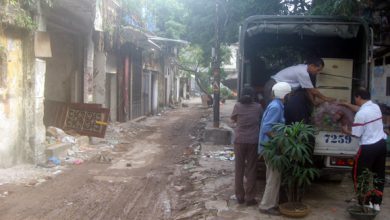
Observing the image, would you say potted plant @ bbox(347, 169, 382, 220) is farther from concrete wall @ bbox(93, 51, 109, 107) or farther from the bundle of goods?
concrete wall @ bbox(93, 51, 109, 107)

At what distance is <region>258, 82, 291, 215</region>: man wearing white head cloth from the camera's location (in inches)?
222

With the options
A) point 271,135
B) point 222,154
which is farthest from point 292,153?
point 222,154

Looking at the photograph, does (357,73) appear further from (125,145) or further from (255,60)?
(125,145)

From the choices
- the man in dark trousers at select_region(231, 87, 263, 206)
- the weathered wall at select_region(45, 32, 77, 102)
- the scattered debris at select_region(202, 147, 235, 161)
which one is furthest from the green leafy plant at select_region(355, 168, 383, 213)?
the weathered wall at select_region(45, 32, 77, 102)

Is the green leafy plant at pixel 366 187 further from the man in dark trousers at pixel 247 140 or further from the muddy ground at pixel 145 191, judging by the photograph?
the man in dark trousers at pixel 247 140

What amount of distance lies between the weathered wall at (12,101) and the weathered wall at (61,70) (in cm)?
393

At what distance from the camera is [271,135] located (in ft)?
18.4

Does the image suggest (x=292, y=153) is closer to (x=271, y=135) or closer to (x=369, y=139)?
(x=271, y=135)

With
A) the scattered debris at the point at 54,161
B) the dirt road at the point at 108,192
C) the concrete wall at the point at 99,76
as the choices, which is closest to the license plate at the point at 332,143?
the dirt road at the point at 108,192

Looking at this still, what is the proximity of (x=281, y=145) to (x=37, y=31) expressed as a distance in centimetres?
580

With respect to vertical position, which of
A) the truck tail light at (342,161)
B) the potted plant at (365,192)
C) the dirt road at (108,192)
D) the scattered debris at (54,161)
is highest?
the truck tail light at (342,161)

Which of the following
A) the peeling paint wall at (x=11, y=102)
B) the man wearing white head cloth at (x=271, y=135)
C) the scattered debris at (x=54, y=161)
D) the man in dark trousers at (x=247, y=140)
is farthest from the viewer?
the scattered debris at (x=54, y=161)

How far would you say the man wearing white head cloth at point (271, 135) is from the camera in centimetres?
564

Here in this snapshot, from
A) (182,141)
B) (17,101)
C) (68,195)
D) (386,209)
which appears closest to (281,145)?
(386,209)
